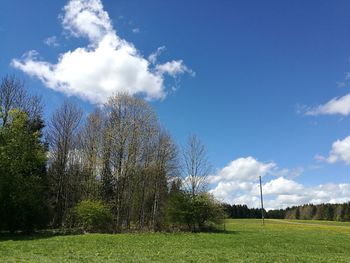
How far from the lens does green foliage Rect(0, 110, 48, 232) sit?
119 feet

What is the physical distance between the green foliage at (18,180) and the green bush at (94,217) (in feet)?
13.5

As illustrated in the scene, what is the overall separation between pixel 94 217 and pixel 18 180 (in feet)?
28.6

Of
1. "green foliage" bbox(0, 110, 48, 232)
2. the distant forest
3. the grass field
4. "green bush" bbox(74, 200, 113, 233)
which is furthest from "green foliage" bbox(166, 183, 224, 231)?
the distant forest

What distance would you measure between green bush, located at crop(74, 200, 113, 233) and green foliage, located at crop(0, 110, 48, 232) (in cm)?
410

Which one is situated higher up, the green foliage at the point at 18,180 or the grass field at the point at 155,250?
the green foliage at the point at 18,180

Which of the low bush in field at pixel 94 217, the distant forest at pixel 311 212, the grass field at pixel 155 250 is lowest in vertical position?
the grass field at pixel 155 250

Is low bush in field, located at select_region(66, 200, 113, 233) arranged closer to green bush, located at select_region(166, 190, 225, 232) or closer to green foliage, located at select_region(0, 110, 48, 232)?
green foliage, located at select_region(0, 110, 48, 232)

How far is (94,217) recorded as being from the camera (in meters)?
40.8

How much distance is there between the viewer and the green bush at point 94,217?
40750 millimetres

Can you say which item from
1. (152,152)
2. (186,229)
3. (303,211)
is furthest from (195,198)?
(303,211)

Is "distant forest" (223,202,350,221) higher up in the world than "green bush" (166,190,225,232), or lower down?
higher up

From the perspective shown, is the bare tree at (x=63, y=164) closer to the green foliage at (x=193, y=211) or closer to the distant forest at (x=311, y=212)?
the green foliage at (x=193, y=211)

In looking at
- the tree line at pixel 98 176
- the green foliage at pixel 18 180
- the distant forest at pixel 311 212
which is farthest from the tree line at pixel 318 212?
the green foliage at pixel 18 180

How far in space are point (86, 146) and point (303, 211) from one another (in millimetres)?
142200
